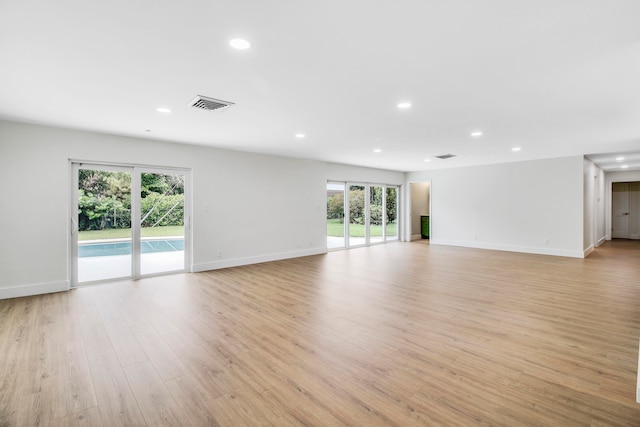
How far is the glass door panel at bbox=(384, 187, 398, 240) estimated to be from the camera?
10844 mm

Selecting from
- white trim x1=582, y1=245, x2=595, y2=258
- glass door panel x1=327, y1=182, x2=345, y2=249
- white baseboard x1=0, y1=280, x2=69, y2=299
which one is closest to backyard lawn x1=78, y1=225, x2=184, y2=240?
white baseboard x1=0, y1=280, x2=69, y2=299

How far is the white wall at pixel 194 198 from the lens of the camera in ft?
14.8

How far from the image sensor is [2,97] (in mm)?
3473

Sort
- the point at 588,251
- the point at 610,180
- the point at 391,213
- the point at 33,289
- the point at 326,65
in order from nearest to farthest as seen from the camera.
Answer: the point at 326,65
the point at 33,289
the point at 588,251
the point at 391,213
the point at 610,180

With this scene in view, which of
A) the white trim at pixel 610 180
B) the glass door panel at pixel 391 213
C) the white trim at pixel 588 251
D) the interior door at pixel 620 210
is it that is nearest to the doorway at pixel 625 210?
the interior door at pixel 620 210

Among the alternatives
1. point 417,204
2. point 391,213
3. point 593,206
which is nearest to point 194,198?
point 391,213

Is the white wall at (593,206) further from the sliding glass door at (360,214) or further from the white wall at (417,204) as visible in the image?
Result: the sliding glass door at (360,214)

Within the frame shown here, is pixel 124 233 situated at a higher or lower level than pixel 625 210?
lower

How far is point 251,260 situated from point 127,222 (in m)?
2.58

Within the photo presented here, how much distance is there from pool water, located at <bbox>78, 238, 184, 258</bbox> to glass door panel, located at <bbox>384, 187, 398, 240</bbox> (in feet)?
22.7

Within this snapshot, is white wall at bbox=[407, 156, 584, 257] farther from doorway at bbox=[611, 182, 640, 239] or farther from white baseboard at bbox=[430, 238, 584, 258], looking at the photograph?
doorway at bbox=[611, 182, 640, 239]

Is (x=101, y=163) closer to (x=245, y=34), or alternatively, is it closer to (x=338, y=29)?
(x=245, y=34)

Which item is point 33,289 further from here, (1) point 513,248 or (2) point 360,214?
(1) point 513,248

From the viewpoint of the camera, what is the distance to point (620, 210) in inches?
478
